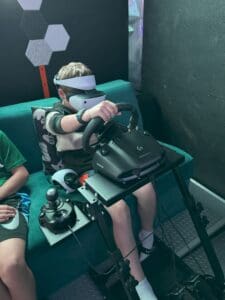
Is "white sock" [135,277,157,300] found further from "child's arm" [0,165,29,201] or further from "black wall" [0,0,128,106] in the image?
"black wall" [0,0,128,106]

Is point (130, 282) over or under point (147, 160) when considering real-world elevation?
under

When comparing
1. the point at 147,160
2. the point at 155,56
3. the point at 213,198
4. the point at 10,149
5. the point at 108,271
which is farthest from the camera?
the point at 155,56

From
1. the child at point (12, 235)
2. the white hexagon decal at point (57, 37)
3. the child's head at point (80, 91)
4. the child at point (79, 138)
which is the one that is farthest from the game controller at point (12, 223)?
the white hexagon decal at point (57, 37)

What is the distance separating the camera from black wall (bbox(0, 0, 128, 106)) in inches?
68.5

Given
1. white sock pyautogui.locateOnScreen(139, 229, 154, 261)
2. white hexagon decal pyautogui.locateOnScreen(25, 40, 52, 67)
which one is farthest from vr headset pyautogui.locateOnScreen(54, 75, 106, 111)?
white sock pyautogui.locateOnScreen(139, 229, 154, 261)

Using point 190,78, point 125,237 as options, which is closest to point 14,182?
point 125,237

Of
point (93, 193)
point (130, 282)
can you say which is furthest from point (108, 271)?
point (93, 193)

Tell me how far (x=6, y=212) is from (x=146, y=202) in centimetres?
68

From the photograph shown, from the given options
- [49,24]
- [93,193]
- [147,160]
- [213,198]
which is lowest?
[213,198]

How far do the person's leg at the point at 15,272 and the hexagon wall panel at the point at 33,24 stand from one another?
1281 mm

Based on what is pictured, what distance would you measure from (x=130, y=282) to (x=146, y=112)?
147cm

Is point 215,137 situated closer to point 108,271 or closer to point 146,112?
point 146,112

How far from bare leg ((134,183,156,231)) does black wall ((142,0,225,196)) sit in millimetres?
635

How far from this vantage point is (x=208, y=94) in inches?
69.4
